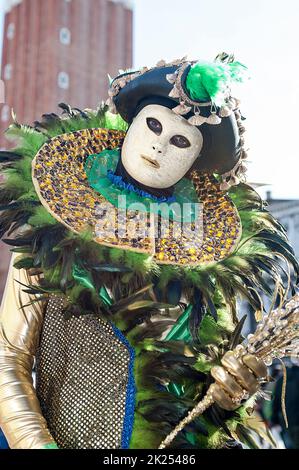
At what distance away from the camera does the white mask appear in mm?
2395

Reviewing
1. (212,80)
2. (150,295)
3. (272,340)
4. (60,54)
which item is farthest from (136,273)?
(60,54)

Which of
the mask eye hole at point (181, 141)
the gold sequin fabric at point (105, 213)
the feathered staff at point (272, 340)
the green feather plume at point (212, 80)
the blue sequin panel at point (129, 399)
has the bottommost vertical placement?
the blue sequin panel at point (129, 399)

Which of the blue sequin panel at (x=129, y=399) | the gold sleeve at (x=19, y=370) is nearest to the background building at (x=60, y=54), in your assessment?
the gold sleeve at (x=19, y=370)

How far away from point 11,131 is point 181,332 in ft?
3.05

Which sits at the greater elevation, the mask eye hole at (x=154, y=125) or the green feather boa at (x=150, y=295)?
the mask eye hole at (x=154, y=125)

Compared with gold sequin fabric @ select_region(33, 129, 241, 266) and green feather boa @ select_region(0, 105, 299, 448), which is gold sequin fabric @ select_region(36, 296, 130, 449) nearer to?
green feather boa @ select_region(0, 105, 299, 448)

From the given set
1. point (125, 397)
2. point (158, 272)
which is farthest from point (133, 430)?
point (158, 272)

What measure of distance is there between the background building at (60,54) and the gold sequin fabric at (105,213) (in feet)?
96.0

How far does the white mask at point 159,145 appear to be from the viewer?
2.39 meters

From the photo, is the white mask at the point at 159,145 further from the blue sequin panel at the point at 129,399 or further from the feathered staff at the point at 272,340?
the feathered staff at the point at 272,340

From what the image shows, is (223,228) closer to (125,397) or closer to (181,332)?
(181,332)

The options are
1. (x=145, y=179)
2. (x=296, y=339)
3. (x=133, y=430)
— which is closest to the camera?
(x=296, y=339)

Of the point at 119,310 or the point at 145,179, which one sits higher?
the point at 145,179

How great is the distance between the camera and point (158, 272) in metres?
2.18
